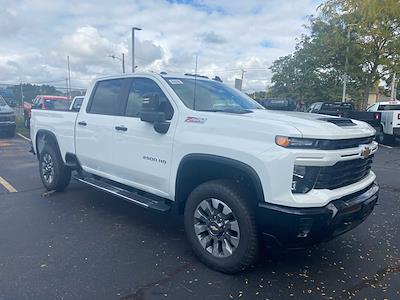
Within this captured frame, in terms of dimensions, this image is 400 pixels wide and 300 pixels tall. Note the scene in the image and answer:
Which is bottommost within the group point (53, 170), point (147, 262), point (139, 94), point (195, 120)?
point (147, 262)

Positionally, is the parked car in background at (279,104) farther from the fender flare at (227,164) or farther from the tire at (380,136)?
the tire at (380,136)

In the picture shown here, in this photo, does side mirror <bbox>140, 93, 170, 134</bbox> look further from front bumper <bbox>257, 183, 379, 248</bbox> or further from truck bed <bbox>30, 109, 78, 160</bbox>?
truck bed <bbox>30, 109, 78, 160</bbox>

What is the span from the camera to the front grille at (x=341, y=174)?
9.97 ft

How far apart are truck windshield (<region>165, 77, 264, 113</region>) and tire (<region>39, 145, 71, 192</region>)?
111 inches

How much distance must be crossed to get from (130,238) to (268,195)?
2015 mm

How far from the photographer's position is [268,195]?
3.03m

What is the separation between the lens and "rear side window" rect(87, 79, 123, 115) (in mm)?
4801

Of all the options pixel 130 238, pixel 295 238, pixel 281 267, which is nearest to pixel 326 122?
pixel 295 238

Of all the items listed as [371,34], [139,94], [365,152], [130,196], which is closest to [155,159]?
[130,196]

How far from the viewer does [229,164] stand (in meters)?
3.26

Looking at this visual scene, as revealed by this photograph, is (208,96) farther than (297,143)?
Yes

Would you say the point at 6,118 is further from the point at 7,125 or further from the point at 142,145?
the point at 142,145

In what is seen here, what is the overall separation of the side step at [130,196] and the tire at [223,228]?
431 millimetres

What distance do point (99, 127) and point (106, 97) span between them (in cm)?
48
